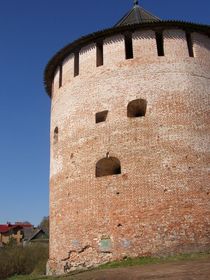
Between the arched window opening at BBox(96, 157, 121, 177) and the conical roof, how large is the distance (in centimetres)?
551

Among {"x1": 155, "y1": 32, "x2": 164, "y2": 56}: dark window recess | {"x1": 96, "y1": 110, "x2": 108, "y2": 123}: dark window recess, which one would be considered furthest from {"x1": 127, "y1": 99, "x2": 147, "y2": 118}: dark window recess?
{"x1": 155, "y1": 32, "x2": 164, "y2": 56}: dark window recess

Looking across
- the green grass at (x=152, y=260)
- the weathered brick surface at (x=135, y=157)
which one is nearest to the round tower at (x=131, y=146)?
the weathered brick surface at (x=135, y=157)

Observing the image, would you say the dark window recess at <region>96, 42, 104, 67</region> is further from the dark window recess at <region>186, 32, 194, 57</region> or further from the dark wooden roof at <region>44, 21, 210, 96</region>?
the dark window recess at <region>186, 32, 194, 57</region>

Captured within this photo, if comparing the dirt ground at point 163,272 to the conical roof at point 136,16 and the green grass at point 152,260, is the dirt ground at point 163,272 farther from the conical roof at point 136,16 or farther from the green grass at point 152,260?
the conical roof at point 136,16

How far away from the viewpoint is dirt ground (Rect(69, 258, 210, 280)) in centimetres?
694

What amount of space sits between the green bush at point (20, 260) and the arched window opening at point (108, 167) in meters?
11.0

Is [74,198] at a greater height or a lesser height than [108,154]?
lesser

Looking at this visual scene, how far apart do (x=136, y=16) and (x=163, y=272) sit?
10011 millimetres

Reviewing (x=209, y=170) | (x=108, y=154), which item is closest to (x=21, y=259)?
(x=108, y=154)

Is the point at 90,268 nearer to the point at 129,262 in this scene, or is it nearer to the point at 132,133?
the point at 129,262

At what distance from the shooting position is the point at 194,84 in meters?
11.6

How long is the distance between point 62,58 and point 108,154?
4.65m

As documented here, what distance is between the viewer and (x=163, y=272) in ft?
24.7

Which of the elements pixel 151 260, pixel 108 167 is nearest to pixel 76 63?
pixel 108 167
